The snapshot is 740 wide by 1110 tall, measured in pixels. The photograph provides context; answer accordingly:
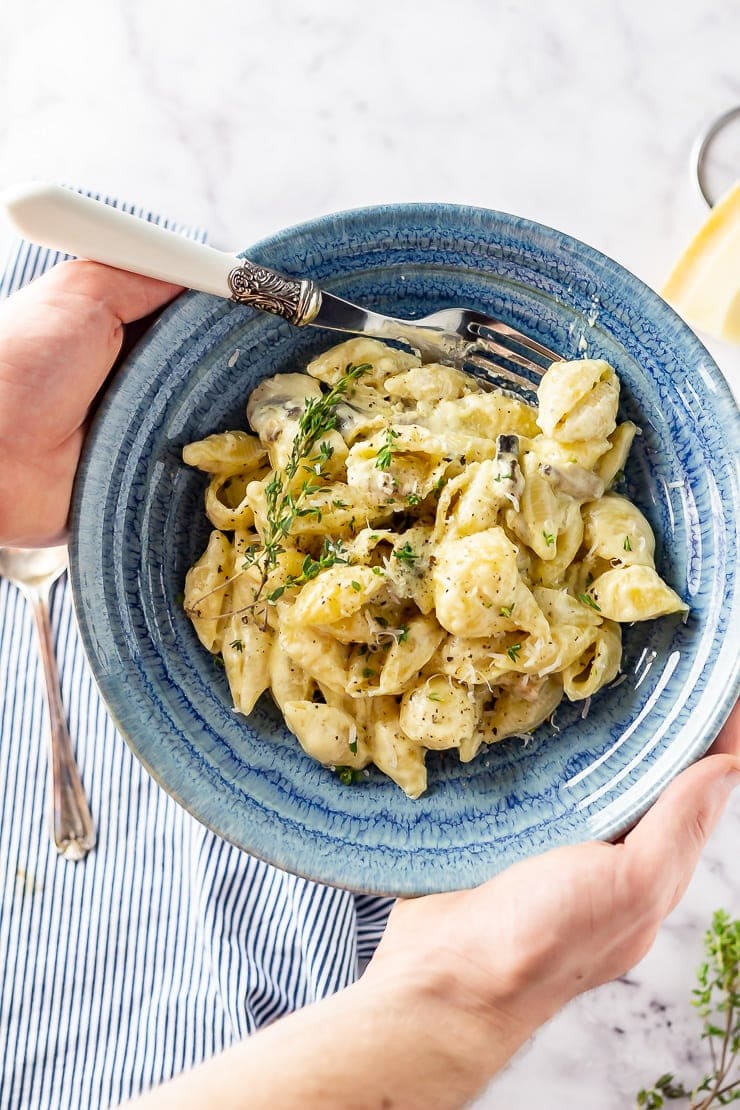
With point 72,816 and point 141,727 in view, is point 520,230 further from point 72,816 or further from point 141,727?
point 72,816

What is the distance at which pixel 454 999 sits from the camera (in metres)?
2.01

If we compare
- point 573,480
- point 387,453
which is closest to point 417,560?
point 387,453

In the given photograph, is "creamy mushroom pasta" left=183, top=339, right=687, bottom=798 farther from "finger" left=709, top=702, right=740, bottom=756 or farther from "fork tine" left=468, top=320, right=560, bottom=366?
"finger" left=709, top=702, right=740, bottom=756

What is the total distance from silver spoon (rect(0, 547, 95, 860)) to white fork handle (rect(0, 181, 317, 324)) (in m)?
1.02

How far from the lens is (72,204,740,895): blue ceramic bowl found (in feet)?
7.72

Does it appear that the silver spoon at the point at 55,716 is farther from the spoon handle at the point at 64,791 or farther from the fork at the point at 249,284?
the fork at the point at 249,284

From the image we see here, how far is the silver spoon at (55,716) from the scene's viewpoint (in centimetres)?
300

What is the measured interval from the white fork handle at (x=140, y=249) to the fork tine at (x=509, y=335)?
44 cm

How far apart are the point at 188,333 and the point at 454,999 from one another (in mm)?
1590

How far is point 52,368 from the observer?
2.39m

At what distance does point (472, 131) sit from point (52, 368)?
60.0 inches

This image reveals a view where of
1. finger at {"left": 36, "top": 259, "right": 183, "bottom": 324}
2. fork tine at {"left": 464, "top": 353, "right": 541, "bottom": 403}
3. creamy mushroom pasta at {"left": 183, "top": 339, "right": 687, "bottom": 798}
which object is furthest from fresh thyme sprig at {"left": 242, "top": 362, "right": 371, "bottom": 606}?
finger at {"left": 36, "top": 259, "right": 183, "bottom": 324}

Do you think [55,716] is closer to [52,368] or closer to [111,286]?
[52,368]

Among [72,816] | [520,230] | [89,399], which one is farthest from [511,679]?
[72,816]
